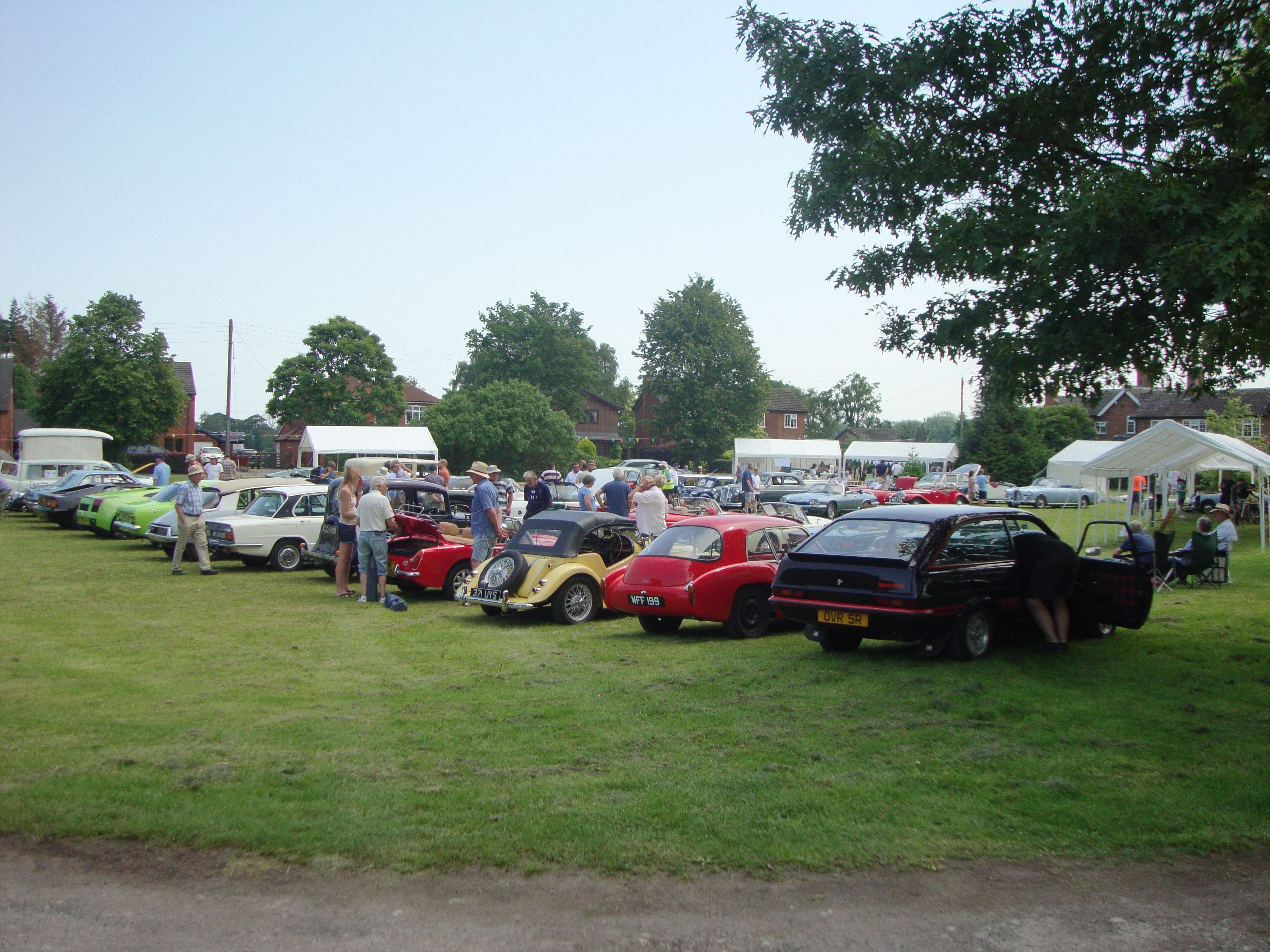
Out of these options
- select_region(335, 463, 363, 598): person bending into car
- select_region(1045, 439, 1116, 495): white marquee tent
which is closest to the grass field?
select_region(335, 463, 363, 598): person bending into car

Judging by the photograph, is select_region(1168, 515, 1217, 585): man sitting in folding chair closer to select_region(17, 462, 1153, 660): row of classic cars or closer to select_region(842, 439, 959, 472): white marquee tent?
select_region(17, 462, 1153, 660): row of classic cars

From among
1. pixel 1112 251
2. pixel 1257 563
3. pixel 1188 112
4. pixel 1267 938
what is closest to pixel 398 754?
pixel 1267 938

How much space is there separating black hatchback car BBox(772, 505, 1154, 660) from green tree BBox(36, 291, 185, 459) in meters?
50.6

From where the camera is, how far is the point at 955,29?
30.6 ft

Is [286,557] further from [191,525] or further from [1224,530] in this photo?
[1224,530]

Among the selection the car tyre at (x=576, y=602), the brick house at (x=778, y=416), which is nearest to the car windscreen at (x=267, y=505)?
the car tyre at (x=576, y=602)

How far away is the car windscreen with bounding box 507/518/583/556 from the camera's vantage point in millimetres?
12922

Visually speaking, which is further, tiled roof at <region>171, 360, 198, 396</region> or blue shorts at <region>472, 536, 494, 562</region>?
tiled roof at <region>171, 360, 198, 396</region>

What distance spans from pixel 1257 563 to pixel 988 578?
13.2m

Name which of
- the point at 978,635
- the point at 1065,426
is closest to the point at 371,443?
the point at 978,635

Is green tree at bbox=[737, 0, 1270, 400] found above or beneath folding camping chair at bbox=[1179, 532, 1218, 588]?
above

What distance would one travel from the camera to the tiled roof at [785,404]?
101875mm

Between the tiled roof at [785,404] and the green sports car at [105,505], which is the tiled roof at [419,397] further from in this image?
the green sports car at [105,505]

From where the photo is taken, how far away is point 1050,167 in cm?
966
